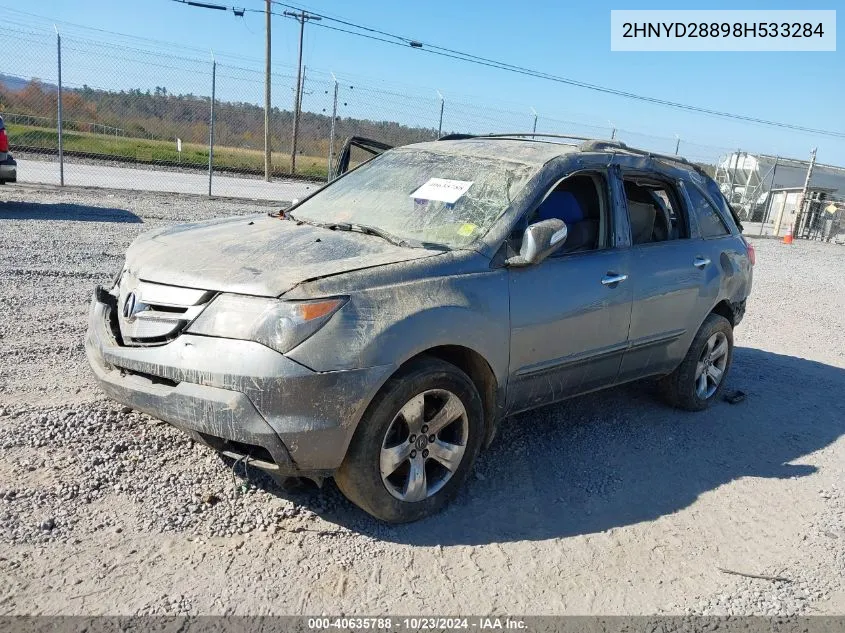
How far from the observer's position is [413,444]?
11.3 feet

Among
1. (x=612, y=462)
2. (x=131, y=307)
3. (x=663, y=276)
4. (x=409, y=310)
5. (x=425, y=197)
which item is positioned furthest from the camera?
(x=663, y=276)

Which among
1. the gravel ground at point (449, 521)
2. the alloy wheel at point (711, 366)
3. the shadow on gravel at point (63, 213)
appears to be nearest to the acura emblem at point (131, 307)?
the gravel ground at point (449, 521)

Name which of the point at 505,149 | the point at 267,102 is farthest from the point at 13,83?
the point at 505,149

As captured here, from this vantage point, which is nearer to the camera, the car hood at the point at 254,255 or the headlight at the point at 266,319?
the headlight at the point at 266,319

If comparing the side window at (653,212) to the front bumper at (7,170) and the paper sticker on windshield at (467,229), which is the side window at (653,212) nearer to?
the paper sticker on windshield at (467,229)

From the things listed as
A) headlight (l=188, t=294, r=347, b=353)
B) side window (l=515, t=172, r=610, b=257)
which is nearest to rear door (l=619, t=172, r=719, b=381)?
side window (l=515, t=172, r=610, b=257)

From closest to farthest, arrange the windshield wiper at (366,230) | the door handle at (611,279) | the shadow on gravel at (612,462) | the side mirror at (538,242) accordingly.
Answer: the shadow on gravel at (612,462)
the side mirror at (538,242)
the windshield wiper at (366,230)
the door handle at (611,279)

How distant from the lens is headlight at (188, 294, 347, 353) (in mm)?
3004

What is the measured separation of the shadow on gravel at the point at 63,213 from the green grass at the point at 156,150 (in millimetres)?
12589

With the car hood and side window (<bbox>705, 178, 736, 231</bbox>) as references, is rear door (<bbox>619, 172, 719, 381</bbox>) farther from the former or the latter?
the car hood

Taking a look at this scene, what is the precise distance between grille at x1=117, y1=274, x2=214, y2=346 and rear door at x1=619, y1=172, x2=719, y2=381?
2.70 meters

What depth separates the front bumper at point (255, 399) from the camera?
9.77ft

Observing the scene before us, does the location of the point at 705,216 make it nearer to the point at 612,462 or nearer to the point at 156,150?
the point at 612,462

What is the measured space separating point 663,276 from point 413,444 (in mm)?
2294
